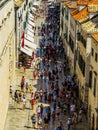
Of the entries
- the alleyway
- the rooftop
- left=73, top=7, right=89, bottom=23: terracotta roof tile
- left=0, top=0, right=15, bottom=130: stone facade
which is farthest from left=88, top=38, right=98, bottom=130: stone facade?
left=73, top=7, right=89, bottom=23: terracotta roof tile

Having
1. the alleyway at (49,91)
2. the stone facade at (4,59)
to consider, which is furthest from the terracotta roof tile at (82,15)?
the stone facade at (4,59)

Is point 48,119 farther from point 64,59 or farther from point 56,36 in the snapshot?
point 56,36

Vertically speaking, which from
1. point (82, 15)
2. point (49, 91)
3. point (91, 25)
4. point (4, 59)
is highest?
point (4, 59)

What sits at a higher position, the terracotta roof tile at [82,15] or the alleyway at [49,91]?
the terracotta roof tile at [82,15]

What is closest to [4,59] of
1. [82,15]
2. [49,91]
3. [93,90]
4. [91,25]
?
[93,90]

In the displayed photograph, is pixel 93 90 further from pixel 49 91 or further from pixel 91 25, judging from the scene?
pixel 49 91

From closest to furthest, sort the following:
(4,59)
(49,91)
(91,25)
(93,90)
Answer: (4,59), (93,90), (91,25), (49,91)

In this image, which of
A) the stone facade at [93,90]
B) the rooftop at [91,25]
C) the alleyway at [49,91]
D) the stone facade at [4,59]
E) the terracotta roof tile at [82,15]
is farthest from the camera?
the terracotta roof tile at [82,15]

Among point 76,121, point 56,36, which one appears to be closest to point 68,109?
point 76,121

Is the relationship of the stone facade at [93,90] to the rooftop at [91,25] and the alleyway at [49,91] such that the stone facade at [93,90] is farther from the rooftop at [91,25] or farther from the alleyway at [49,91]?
the rooftop at [91,25]

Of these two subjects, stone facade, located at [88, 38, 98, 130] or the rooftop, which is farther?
the rooftop

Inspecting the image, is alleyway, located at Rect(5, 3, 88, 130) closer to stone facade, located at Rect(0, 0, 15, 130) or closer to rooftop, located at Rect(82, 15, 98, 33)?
stone facade, located at Rect(0, 0, 15, 130)

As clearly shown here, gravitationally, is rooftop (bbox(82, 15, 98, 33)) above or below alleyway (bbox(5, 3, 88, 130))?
above

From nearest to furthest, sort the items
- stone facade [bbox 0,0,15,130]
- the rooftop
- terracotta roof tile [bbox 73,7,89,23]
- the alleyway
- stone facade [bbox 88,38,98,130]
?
1. stone facade [bbox 0,0,15,130]
2. stone facade [bbox 88,38,98,130]
3. the alleyway
4. the rooftop
5. terracotta roof tile [bbox 73,7,89,23]
